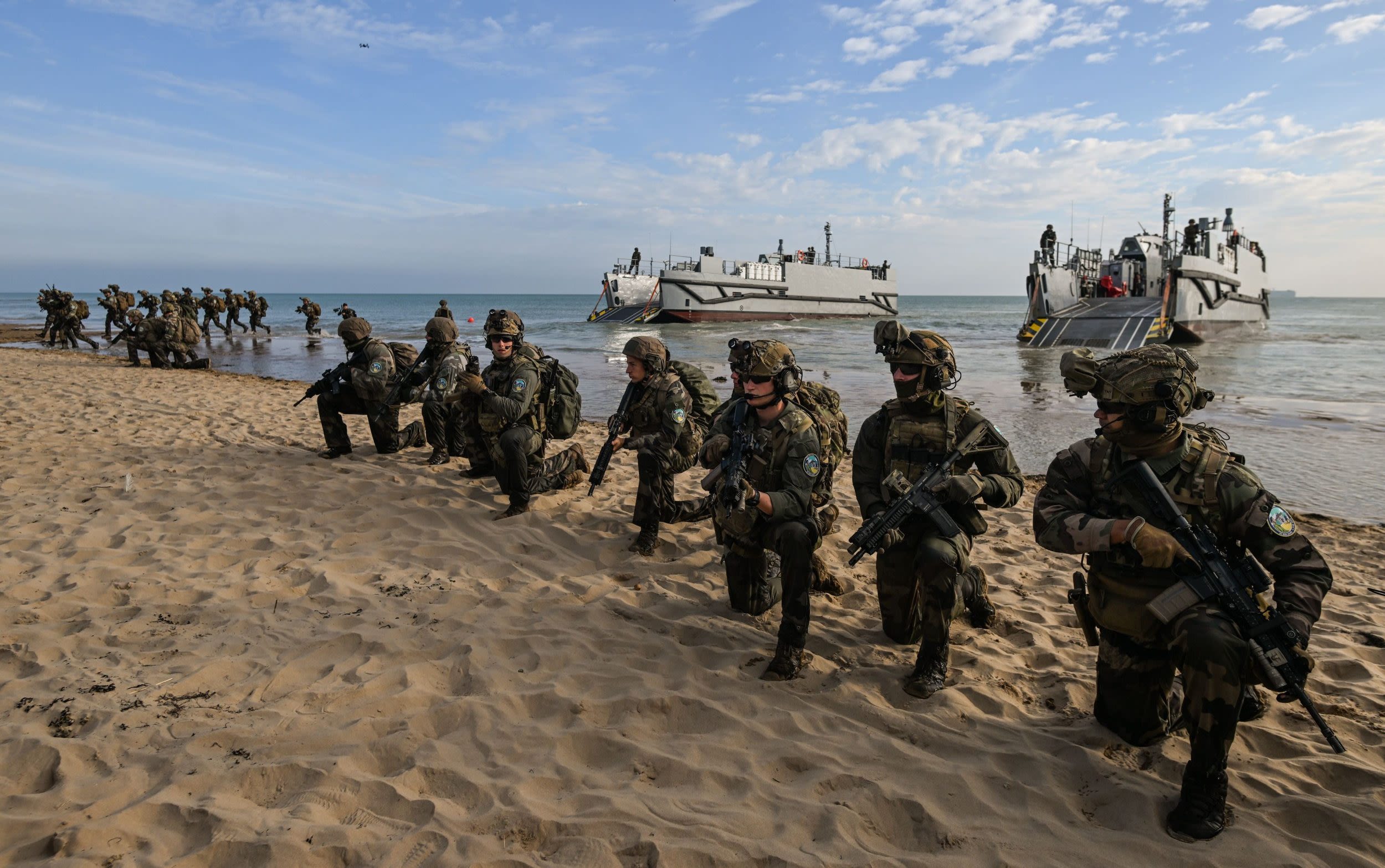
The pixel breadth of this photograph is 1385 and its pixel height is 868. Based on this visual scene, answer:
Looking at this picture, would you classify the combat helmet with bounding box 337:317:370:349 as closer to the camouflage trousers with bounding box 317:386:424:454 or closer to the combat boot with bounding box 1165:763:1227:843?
the camouflage trousers with bounding box 317:386:424:454

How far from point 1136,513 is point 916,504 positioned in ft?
3.11

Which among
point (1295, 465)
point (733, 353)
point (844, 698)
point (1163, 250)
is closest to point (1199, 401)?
point (844, 698)

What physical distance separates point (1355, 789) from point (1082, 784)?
1.05 m

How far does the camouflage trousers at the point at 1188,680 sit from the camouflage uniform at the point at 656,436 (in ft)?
10.9

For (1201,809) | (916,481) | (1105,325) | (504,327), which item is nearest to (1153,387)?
(916,481)

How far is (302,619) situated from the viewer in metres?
4.27

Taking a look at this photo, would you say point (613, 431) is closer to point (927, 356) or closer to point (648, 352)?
point (648, 352)

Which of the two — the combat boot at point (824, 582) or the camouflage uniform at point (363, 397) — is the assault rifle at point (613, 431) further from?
the camouflage uniform at point (363, 397)

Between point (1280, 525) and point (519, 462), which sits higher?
point (1280, 525)

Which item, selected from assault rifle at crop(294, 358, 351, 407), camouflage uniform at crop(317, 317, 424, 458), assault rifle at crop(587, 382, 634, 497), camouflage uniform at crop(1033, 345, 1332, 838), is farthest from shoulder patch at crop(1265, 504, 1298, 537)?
assault rifle at crop(294, 358, 351, 407)

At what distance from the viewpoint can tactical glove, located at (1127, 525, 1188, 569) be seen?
8.73ft

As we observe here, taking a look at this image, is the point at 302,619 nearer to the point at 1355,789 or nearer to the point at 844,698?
the point at 844,698

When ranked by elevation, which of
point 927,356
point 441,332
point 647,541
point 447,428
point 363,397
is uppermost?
point 441,332

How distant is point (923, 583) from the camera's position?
12.2 ft
